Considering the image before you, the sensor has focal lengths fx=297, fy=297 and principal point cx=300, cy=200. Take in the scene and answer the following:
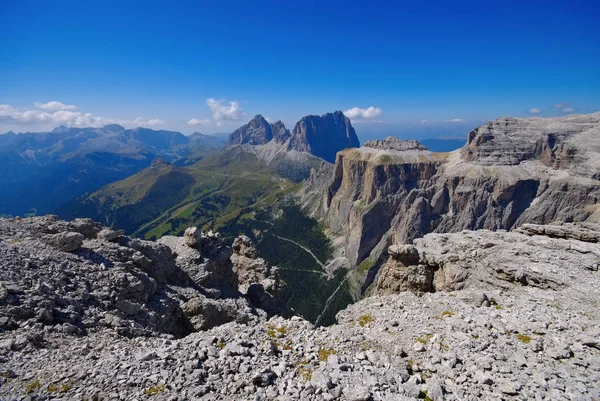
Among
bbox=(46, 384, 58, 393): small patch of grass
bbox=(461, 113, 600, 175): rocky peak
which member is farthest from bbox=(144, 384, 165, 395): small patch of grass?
bbox=(461, 113, 600, 175): rocky peak

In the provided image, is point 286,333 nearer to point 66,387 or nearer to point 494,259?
point 66,387

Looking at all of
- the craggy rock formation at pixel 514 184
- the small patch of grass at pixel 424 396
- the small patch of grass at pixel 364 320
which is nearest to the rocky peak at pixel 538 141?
the craggy rock formation at pixel 514 184

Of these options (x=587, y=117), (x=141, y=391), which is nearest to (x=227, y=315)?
(x=141, y=391)

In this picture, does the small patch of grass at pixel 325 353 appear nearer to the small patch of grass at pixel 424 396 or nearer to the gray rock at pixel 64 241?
the small patch of grass at pixel 424 396

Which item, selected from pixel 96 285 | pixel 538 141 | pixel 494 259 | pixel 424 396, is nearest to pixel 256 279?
pixel 96 285

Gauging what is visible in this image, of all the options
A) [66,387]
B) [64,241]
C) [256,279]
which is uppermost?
[64,241]

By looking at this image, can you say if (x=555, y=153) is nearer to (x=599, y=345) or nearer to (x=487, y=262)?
(x=487, y=262)
